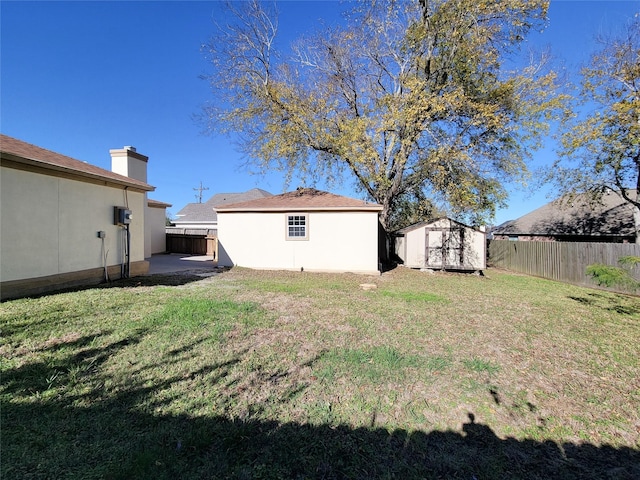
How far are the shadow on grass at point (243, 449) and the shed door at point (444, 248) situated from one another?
11.4 metres

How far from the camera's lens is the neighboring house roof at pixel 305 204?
36.2ft

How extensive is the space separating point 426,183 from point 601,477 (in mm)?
13984

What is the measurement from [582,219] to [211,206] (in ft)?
94.8

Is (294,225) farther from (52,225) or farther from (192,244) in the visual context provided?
(192,244)

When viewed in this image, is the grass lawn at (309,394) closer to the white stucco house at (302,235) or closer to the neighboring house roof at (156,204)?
the white stucco house at (302,235)

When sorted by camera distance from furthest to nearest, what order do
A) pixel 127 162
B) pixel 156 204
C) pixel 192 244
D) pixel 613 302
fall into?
pixel 192 244 < pixel 156 204 < pixel 127 162 < pixel 613 302

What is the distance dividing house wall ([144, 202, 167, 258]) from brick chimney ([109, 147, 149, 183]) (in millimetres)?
2697

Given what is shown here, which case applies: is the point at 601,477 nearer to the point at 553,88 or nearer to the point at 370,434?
the point at 370,434

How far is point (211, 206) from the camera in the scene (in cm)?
2873

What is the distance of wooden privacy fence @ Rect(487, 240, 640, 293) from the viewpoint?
10211mm

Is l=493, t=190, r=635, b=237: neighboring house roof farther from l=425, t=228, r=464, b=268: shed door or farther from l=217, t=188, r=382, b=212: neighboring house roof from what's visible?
l=217, t=188, r=382, b=212: neighboring house roof

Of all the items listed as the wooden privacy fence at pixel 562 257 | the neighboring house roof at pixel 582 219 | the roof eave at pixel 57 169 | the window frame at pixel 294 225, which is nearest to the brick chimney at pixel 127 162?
the roof eave at pixel 57 169

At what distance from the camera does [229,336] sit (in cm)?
421

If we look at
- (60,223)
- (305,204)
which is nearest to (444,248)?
(305,204)
